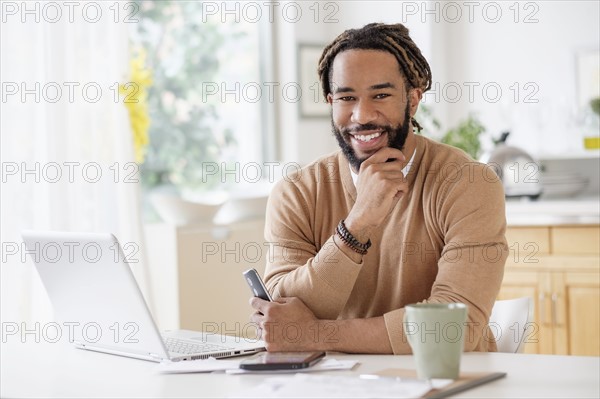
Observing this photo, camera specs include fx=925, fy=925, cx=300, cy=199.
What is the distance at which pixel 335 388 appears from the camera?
1.40 m

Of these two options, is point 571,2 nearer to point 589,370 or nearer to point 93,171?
point 93,171

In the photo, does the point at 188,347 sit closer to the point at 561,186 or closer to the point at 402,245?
the point at 402,245

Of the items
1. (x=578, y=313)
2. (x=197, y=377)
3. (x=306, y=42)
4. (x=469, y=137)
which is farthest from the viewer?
(x=306, y=42)

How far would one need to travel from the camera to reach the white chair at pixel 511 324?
80.5 inches

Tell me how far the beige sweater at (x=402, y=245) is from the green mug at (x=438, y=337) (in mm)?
324

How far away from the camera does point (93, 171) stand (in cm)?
394

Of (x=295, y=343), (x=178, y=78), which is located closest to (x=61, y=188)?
(x=178, y=78)

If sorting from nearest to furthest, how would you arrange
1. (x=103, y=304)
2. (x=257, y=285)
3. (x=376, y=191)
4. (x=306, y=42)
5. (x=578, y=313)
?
(x=103, y=304) → (x=257, y=285) → (x=376, y=191) → (x=578, y=313) → (x=306, y=42)

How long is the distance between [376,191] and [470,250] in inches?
9.4

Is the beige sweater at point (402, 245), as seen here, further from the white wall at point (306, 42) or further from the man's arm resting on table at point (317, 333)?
the white wall at point (306, 42)

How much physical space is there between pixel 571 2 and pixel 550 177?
3.06ft

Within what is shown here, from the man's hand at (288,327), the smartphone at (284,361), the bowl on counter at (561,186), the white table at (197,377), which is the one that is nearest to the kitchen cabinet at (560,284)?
the bowl on counter at (561,186)

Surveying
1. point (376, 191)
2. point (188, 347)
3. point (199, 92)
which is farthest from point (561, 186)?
point (188, 347)

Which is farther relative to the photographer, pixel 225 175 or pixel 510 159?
pixel 225 175
